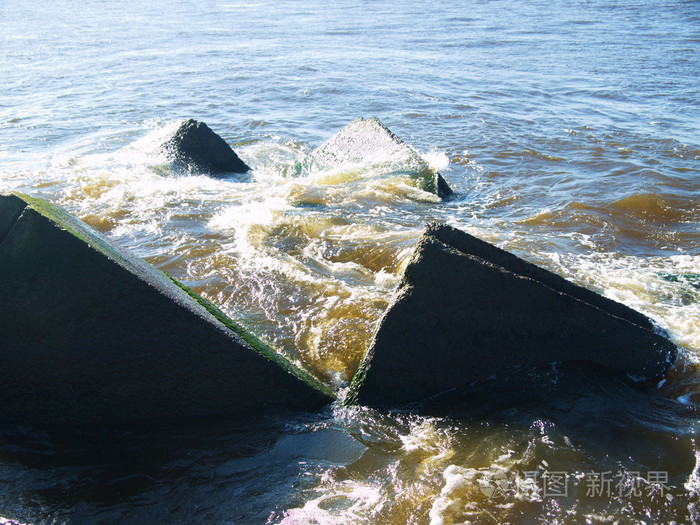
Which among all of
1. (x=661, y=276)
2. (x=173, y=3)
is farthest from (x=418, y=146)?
(x=173, y=3)

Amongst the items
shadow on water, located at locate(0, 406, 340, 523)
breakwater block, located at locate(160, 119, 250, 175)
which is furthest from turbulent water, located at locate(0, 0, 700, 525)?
breakwater block, located at locate(160, 119, 250, 175)

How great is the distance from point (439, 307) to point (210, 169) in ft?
20.4

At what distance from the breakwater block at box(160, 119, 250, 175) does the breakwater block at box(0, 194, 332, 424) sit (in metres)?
5.67

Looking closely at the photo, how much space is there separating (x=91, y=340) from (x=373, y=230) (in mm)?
3974

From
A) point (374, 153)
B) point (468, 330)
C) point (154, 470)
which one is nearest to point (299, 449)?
point (154, 470)

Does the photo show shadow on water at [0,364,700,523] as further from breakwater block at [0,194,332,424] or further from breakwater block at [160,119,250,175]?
breakwater block at [160,119,250,175]

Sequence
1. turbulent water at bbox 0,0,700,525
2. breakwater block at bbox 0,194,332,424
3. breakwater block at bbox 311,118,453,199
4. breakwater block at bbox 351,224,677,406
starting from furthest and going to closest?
breakwater block at bbox 311,118,453,199, breakwater block at bbox 351,224,677,406, breakwater block at bbox 0,194,332,424, turbulent water at bbox 0,0,700,525

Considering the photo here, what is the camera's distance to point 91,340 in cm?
343

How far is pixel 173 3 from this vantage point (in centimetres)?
3700

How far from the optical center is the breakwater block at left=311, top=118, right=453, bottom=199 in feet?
27.9

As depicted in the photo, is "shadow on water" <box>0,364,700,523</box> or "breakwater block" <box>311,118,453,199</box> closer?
"shadow on water" <box>0,364,700,523</box>

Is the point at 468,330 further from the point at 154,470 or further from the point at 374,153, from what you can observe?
the point at 374,153

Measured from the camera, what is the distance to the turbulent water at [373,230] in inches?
125

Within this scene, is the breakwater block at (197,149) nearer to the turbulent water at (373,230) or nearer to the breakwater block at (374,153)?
the turbulent water at (373,230)
